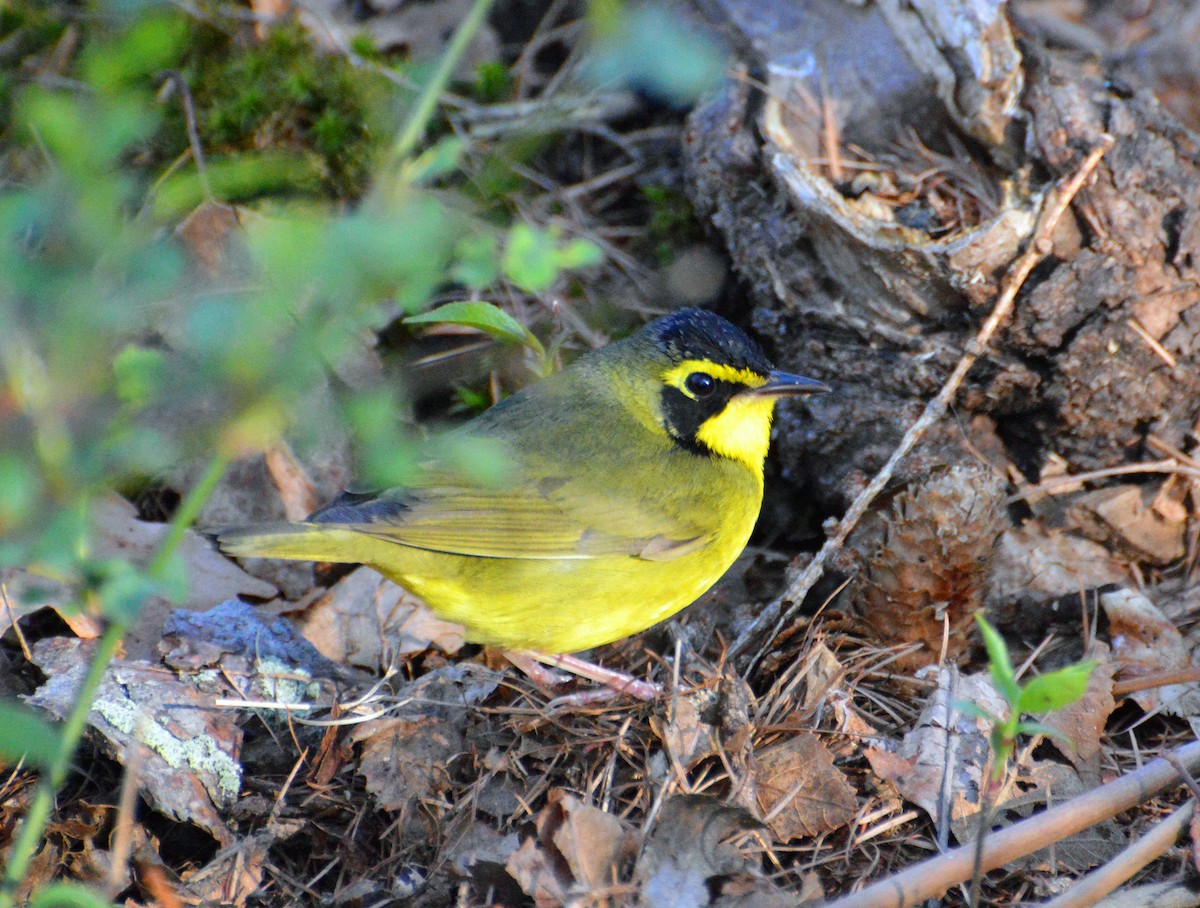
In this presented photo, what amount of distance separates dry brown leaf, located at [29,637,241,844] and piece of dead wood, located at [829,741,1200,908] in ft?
6.43

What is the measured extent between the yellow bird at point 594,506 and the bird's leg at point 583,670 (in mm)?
134

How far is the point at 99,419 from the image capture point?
6.82 ft

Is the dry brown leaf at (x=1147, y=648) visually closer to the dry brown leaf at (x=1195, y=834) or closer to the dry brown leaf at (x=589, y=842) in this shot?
the dry brown leaf at (x=1195, y=834)

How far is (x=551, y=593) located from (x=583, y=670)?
550 millimetres

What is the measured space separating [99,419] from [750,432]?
9.02 feet

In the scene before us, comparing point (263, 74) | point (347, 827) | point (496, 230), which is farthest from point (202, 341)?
point (263, 74)

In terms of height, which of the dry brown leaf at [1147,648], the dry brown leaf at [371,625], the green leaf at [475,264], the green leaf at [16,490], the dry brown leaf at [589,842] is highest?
the green leaf at [475,264]

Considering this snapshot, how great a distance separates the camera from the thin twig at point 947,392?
13.2 ft

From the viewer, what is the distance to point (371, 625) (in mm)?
4387

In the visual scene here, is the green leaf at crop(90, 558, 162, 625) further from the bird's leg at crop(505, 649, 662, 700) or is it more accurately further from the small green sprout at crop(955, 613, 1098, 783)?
the bird's leg at crop(505, 649, 662, 700)

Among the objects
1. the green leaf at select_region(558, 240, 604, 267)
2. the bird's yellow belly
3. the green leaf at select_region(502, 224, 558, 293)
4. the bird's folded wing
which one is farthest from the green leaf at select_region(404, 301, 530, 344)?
the green leaf at select_region(502, 224, 558, 293)

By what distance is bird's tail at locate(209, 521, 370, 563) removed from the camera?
348 cm

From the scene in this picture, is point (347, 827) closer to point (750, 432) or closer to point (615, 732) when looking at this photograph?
point (615, 732)

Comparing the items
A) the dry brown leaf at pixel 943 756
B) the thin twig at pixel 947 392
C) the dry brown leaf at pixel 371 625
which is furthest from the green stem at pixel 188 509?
the thin twig at pixel 947 392
